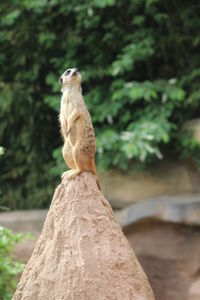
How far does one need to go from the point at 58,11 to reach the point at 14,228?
2.77 metres

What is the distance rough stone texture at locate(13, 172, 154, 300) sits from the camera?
379 cm

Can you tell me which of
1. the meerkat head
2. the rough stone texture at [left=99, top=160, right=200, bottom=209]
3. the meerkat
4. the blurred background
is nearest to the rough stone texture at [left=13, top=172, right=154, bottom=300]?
the meerkat

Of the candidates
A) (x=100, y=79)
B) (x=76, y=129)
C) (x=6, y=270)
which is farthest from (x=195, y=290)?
(x=76, y=129)

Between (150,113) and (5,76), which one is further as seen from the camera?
(5,76)

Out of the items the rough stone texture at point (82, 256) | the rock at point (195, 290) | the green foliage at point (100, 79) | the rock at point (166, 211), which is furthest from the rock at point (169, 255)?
Answer: the rough stone texture at point (82, 256)

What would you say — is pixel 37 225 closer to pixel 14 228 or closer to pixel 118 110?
pixel 14 228

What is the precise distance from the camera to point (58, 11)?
27.7ft

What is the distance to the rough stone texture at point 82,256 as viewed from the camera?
379 cm

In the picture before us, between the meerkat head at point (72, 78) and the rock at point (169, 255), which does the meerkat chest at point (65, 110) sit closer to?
the meerkat head at point (72, 78)

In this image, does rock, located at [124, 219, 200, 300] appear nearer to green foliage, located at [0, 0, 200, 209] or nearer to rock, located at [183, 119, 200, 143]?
green foliage, located at [0, 0, 200, 209]

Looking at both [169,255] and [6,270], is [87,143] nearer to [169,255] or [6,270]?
[6,270]

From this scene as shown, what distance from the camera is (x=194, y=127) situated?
A: 7777 mm

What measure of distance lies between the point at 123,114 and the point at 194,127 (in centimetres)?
88

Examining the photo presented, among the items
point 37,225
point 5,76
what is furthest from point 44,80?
point 37,225
